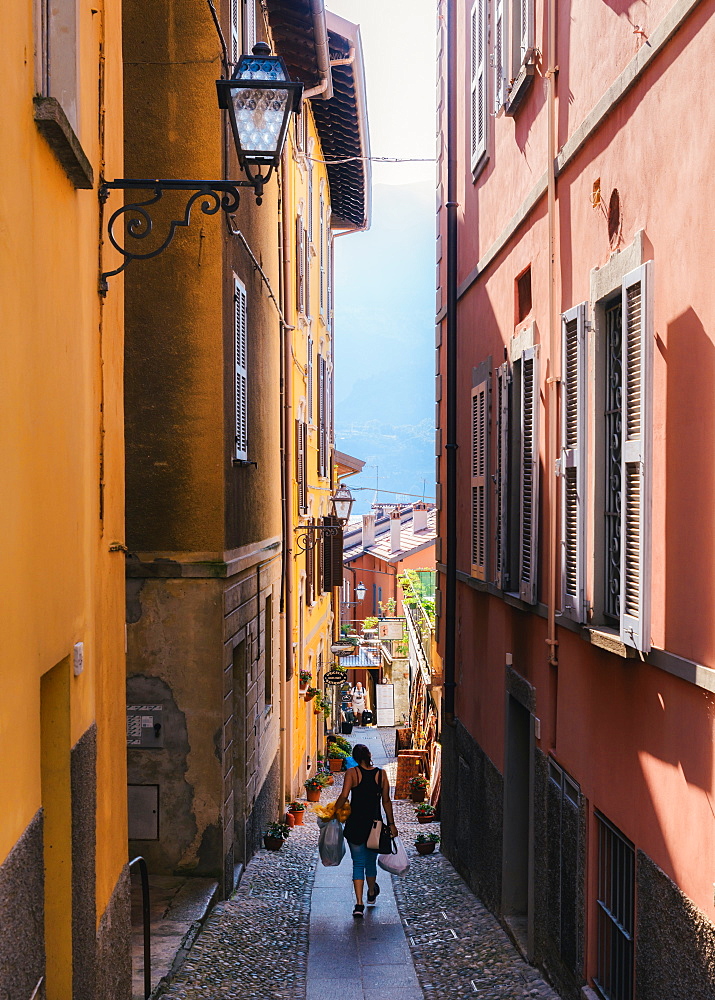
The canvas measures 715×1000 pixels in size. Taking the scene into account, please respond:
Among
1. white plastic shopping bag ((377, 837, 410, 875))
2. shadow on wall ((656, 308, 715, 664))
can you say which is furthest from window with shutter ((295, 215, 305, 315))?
shadow on wall ((656, 308, 715, 664))

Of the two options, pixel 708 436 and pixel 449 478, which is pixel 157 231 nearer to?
pixel 449 478

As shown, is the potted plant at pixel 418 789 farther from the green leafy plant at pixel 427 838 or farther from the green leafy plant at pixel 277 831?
the green leafy plant at pixel 277 831

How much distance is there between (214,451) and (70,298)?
193 inches

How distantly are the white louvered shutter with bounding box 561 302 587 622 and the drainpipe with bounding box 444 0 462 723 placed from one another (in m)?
5.69

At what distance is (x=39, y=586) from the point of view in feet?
13.3

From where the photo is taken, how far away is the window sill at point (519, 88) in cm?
820

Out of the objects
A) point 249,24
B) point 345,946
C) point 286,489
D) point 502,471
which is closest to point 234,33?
point 249,24

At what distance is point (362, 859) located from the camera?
10.4 m

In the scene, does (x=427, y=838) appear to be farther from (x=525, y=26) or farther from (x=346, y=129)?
(x=346, y=129)

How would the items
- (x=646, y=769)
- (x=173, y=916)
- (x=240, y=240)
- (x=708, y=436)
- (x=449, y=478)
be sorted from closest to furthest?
(x=708, y=436) → (x=646, y=769) → (x=173, y=916) → (x=240, y=240) → (x=449, y=478)

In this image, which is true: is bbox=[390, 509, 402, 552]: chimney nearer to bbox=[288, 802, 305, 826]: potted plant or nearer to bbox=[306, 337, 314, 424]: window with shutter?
bbox=[306, 337, 314, 424]: window with shutter

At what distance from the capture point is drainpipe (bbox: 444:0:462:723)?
12844mm

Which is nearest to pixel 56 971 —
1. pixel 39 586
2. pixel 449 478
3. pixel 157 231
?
pixel 39 586

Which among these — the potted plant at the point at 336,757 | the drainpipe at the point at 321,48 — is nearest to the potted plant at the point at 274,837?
the drainpipe at the point at 321,48
